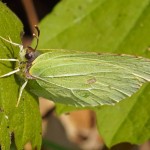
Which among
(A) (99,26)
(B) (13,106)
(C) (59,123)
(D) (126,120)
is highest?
(B) (13,106)

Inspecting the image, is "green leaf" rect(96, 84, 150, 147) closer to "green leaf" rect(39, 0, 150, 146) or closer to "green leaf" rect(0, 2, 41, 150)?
"green leaf" rect(39, 0, 150, 146)

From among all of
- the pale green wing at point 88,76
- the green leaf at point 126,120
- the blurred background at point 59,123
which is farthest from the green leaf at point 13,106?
the blurred background at point 59,123

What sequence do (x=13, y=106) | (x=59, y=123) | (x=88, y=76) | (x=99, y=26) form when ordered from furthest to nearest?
1. (x=59, y=123)
2. (x=99, y=26)
3. (x=88, y=76)
4. (x=13, y=106)

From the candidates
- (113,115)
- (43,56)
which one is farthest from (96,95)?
(43,56)

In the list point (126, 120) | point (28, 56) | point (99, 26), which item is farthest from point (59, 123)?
point (28, 56)

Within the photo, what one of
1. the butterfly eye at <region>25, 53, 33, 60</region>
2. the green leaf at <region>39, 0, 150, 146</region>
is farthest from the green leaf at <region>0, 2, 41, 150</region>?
the green leaf at <region>39, 0, 150, 146</region>

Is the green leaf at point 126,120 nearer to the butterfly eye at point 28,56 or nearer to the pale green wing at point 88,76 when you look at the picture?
the pale green wing at point 88,76

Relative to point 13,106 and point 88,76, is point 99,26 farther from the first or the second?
point 13,106

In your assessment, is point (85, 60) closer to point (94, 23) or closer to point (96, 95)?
point (96, 95)
